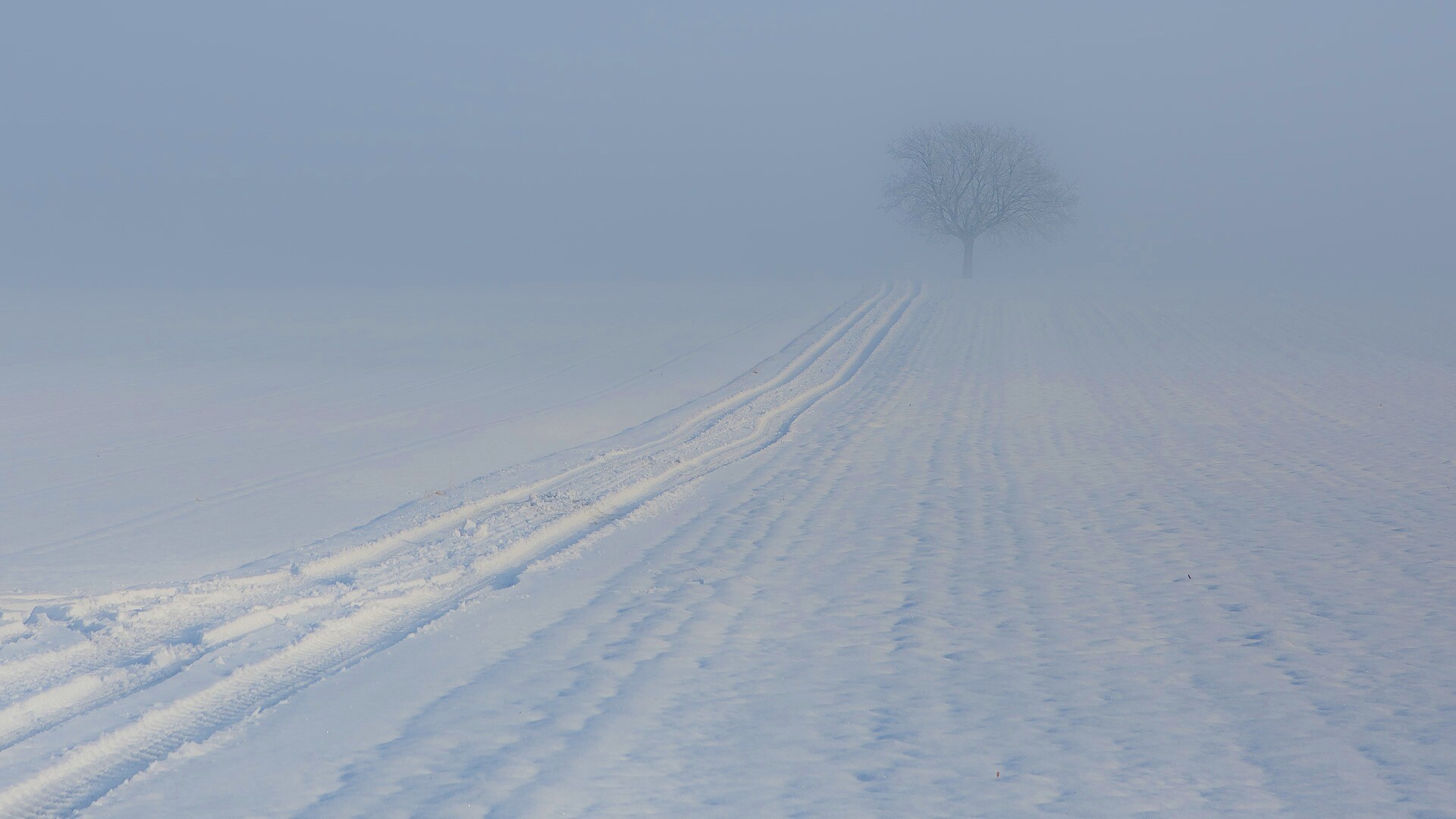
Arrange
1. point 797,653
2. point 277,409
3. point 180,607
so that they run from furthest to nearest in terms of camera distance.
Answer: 1. point 277,409
2. point 180,607
3. point 797,653

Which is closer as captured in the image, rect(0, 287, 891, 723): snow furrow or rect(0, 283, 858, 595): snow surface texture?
rect(0, 287, 891, 723): snow furrow

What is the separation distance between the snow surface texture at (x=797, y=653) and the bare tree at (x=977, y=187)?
5031cm

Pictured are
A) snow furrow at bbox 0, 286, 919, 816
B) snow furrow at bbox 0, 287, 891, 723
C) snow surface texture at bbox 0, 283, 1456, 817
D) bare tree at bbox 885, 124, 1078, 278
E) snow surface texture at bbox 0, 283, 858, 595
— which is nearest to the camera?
snow surface texture at bbox 0, 283, 1456, 817

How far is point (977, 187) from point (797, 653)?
187 ft

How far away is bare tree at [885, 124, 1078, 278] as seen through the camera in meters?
58.9

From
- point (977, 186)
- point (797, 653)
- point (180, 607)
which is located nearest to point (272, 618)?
point (180, 607)

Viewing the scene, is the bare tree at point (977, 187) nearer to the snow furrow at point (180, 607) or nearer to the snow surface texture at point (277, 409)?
the snow surface texture at point (277, 409)

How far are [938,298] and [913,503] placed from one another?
30.9m

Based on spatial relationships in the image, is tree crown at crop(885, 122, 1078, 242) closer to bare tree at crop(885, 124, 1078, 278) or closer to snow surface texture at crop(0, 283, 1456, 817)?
bare tree at crop(885, 124, 1078, 278)

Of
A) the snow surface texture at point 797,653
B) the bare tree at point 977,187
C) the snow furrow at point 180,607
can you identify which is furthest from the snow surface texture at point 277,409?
the bare tree at point 977,187

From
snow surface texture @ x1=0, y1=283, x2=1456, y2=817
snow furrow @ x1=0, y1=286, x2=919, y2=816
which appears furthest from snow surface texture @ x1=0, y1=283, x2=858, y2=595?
snow surface texture @ x1=0, y1=283, x2=1456, y2=817

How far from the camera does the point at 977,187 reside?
2336 inches

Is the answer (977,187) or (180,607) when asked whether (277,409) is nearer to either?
(180,607)

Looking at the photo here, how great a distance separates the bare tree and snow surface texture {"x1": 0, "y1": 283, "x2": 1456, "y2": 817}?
50.3 m
